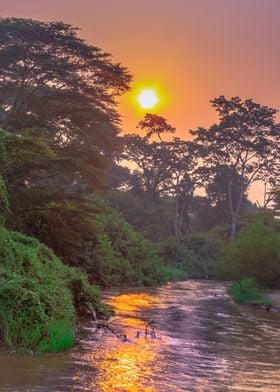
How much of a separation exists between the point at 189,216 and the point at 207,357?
2179 inches

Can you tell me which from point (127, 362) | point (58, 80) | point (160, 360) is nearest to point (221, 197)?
point (58, 80)

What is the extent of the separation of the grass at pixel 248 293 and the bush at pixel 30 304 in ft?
59.8

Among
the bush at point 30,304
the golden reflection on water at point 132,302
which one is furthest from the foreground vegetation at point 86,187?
the golden reflection on water at point 132,302

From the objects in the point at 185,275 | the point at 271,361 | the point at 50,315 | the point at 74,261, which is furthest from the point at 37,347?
the point at 185,275

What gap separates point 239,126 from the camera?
168 ft

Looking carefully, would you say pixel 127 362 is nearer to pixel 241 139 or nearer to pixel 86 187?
pixel 86 187

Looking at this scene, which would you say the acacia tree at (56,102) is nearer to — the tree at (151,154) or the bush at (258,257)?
the bush at (258,257)

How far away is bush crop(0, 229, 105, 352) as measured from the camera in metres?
11.7

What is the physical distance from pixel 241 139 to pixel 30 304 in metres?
41.5

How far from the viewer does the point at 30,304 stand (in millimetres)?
12047

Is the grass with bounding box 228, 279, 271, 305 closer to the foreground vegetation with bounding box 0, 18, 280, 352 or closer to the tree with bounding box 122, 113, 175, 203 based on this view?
the foreground vegetation with bounding box 0, 18, 280, 352

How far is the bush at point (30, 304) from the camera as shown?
38.3ft

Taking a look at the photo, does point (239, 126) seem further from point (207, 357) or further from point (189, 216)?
point (207, 357)

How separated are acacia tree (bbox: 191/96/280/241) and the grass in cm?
1833
